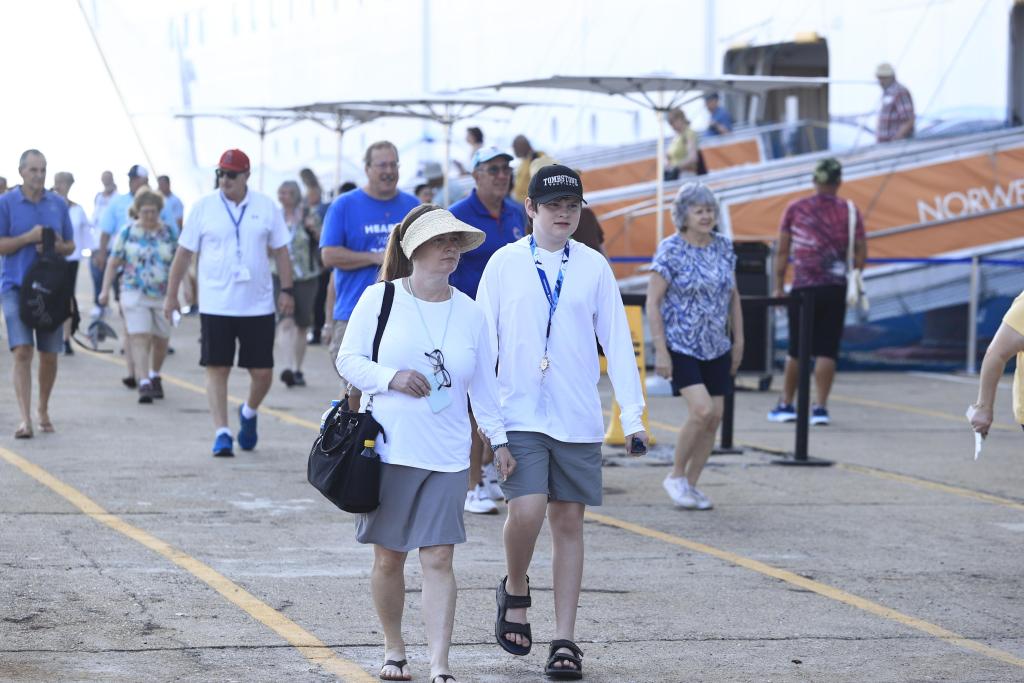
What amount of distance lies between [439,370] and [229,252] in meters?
5.09

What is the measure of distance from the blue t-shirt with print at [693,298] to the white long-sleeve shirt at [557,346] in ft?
8.57

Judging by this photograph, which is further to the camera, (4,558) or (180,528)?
(180,528)

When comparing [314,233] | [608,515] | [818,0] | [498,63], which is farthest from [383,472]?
[498,63]

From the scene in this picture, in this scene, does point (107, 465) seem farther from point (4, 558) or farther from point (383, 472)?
point (383, 472)

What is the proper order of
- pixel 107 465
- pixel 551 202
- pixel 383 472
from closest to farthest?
pixel 383 472
pixel 551 202
pixel 107 465

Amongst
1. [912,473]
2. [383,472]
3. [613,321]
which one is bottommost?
[912,473]

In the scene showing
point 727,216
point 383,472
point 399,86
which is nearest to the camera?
point 383,472

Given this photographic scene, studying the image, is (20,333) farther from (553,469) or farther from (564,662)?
(564,662)

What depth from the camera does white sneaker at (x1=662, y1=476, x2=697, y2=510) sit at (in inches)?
344

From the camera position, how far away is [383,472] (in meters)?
5.15

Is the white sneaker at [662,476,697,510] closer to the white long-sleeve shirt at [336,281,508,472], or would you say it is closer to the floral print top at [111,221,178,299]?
the white long-sleeve shirt at [336,281,508,472]

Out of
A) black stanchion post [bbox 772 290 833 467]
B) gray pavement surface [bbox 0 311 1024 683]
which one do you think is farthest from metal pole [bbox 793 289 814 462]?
gray pavement surface [bbox 0 311 1024 683]

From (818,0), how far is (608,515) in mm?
14793

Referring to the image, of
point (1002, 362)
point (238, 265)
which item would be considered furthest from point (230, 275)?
point (1002, 362)
